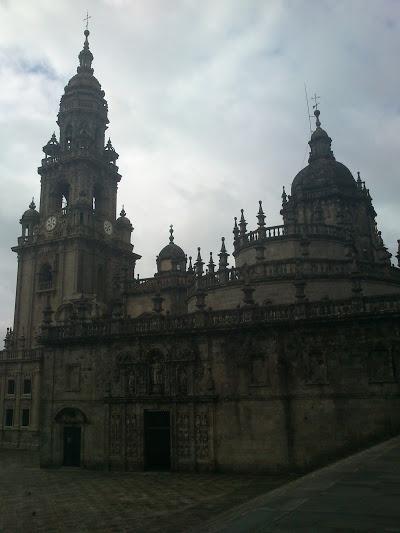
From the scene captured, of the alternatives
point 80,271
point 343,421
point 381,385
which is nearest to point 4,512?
point 343,421

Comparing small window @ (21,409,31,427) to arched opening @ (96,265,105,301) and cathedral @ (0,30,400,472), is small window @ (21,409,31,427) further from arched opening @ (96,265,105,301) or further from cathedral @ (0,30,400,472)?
arched opening @ (96,265,105,301)

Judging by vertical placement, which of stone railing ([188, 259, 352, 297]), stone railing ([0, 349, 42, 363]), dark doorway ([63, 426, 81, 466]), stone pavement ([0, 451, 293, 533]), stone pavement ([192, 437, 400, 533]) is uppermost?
stone railing ([188, 259, 352, 297])

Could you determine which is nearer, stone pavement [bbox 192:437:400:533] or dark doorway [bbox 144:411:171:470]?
stone pavement [bbox 192:437:400:533]

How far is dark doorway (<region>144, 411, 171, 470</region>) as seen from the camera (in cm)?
2628

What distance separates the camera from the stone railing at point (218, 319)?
23.7 meters

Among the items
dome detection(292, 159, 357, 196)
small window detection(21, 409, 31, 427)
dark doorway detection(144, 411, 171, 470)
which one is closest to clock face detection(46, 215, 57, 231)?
small window detection(21, 409, 31, 427)

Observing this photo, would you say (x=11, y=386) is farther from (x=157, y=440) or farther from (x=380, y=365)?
(x=380, y=365)

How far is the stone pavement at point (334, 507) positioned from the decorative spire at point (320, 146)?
39670 mm

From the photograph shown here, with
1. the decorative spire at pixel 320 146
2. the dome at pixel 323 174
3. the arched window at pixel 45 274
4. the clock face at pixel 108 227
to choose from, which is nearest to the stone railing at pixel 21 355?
the arched window at pixel 45 274

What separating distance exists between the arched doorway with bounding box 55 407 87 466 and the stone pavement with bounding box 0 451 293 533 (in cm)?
92

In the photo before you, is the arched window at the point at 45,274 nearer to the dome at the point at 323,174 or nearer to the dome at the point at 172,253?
the dome at the point at 172,253

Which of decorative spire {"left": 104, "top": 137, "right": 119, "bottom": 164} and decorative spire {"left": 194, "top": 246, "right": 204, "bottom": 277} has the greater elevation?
decorative spire {"left": 104, "top": 137, "right": 119, "bottom": 164}

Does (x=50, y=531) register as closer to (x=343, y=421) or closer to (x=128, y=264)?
(x=343, y=421)

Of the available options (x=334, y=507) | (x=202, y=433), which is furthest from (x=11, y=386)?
(x=334, y=507)
